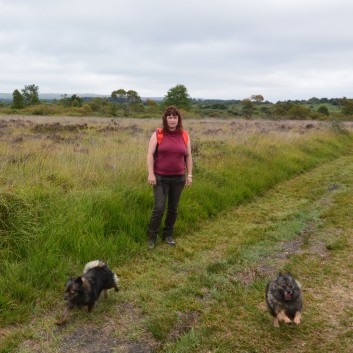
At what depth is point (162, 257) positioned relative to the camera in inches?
215

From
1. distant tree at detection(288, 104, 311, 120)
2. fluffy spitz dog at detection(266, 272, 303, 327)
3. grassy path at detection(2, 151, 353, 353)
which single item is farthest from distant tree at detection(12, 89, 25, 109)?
fluffy spitz dog at detection(266, 272, 303, 327)

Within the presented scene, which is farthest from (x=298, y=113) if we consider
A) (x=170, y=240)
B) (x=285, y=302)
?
(x=285, y=302)

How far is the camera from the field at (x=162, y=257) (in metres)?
3.62

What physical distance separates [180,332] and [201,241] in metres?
2.66

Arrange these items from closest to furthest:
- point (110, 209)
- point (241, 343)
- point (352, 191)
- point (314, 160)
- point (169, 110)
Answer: point (241, 343)
point (169, 110)
point (110, 209)
point (352, 191)
point (314, 160)

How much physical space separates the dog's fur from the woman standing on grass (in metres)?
1.61

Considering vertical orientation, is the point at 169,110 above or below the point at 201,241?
above

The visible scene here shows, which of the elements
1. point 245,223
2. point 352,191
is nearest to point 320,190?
point 352,191

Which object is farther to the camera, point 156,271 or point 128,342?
point 156,271

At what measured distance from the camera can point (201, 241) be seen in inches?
247

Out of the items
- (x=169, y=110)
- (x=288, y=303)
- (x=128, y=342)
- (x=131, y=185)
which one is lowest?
(x=128, y=342)

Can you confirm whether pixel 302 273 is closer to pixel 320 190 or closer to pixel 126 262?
pixel 126 262

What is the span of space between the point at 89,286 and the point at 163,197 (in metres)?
2.23

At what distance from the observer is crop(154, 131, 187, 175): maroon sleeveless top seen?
5.54m
